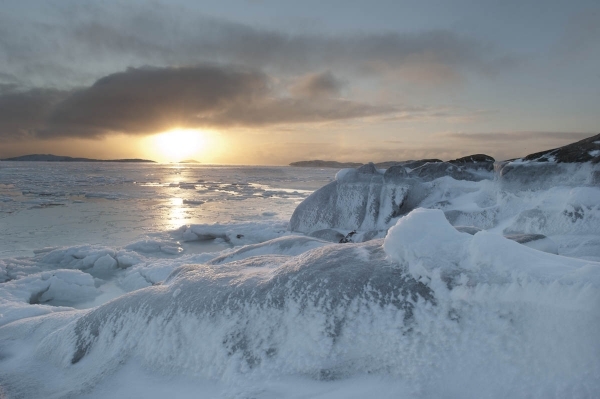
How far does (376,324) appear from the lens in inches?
84.3

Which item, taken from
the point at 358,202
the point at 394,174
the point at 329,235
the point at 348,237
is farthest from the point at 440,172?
the point at 329,235

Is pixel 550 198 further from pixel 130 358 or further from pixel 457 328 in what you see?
pixel 130 358

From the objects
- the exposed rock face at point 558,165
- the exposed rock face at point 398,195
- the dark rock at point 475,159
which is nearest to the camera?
the exposed rock face at point 558,165

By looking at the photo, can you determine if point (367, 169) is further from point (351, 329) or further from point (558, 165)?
point (351, 329)

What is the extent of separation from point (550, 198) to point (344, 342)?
5650mm

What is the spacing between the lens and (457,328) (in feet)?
6.30

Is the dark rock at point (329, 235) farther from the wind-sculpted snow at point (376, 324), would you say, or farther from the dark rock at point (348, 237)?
the wind-sculpted snow at point (376, 324)

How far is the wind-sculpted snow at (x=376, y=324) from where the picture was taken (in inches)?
67.8

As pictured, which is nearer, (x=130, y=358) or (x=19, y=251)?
(x=130, y=358)

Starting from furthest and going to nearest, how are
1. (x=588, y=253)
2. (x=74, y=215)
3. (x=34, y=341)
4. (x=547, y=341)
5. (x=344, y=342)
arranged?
(x=74, y=215) → (x=588, y=253) → (x=34, y=341) → (x=344, y=342) → (x=547, y=341)

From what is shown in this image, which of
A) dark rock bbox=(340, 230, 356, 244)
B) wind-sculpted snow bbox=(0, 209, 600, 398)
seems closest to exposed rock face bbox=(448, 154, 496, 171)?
dark rock bbox=(340, 230, 356, 244)

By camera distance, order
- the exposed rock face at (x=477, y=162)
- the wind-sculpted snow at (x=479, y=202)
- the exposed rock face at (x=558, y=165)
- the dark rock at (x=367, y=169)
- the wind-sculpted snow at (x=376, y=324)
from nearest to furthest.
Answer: the wind-sculpted snow at (x=376, y=324) → the wind-sculpted snow at (x=479, y=202) → the exposed rock face at (x=558, y=165) → the dark rock at (x=367, y=169) → the exposed rock face at (x=477, y=162)

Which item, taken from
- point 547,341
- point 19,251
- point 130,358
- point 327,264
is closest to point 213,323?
point 130,358

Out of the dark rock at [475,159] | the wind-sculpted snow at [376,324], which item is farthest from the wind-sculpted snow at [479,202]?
the wind-sculpted snow at [376,324]
